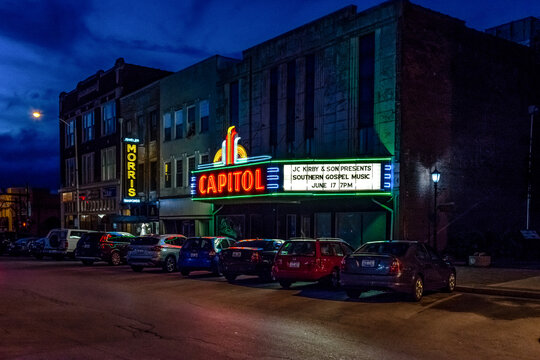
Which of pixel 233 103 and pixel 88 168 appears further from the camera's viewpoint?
pixel 88 168

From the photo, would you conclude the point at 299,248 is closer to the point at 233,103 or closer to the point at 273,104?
the point at 273,104

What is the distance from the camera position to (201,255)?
69.4 feet

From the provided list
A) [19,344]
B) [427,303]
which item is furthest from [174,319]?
[427,303]

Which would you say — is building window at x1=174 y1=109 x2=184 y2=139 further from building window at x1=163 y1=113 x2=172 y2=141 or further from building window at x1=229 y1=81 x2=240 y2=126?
building window at x1=229 y1=81 x2=240 y2=126

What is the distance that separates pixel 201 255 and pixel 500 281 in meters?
10.3

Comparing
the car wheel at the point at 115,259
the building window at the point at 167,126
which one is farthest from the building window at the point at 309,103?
the building window at the point at 167,126

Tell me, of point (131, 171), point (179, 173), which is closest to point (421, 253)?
point (179, 173)

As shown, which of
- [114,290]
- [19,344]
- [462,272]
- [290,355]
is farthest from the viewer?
[462,272]

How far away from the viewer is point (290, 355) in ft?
27.1

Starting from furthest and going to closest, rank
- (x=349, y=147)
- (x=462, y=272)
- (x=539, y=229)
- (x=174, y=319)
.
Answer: (x=539, y=229), (x=349, y=147), (x=462, y=272), (x=174, y=319)

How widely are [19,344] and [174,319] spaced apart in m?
3.19

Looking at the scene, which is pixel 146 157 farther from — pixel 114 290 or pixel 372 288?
pixel 372 288

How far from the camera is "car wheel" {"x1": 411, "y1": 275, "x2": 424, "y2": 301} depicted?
13.8 metres

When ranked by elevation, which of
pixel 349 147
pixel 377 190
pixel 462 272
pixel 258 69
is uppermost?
pixel 258 69
